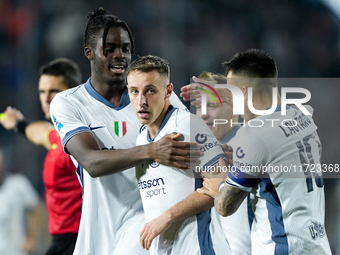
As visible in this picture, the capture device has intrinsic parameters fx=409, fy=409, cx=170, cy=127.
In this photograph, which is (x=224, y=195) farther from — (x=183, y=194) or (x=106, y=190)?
(x=106, y=190)

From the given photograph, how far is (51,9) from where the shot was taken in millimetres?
7879

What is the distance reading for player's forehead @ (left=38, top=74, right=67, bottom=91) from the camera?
510 cm

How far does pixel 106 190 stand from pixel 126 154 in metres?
0.52

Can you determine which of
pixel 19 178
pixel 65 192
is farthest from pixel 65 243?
pixel 19 178

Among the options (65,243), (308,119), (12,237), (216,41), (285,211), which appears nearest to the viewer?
(285,211)

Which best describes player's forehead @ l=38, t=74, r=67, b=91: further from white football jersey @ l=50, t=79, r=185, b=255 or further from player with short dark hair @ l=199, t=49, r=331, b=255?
player with short dark hair @ l=199, t=49, r=331, b=255

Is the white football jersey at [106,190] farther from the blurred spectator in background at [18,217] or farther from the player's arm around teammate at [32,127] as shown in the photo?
the blurred spectator in background at [18,217]

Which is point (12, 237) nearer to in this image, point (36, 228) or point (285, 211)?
point (36, 228)

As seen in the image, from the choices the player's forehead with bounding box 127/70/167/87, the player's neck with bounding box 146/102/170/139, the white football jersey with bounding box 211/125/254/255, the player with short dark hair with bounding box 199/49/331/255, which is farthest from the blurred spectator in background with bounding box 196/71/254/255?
the player's forehead with bounding box 127/70/167/87

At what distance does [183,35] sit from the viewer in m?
7.81

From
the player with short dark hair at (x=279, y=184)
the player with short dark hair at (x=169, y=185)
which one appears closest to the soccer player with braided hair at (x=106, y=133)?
the player with short dark hair at (x=169, y=185)

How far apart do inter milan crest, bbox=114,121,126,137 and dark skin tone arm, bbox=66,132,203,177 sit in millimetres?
251

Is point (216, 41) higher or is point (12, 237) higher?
point (216, 41)

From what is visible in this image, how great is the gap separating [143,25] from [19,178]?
366 centimetres
